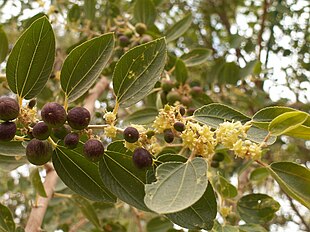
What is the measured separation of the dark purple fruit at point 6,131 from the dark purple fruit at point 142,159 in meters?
0.23

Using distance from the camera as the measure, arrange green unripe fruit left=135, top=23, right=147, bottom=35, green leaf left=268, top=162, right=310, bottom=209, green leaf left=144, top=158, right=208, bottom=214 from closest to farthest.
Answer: green leaf left=144, top=158, right=208, bottom=214 → green leaf left=268, top=162, right=310, bottom=209 → green unripe fruit left=135, top=23, right=147, bottom=35

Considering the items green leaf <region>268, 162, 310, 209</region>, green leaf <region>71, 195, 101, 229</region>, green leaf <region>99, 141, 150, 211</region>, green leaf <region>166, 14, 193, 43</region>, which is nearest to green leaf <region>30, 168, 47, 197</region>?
green leaf <region>71, 195, 101, 229</region>

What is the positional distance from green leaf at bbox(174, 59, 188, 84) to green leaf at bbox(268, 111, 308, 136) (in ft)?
2.49

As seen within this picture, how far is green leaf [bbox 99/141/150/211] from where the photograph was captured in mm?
979

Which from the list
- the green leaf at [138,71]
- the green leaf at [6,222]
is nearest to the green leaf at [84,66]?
the green leaf at [138,71]

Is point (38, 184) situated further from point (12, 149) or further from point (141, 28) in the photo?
point (141, 28)

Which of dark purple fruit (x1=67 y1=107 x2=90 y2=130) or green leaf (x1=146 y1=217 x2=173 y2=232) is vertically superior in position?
dark purple fruit (x1=67 y1=107 x2=90 y2=130)

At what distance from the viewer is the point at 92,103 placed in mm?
1883

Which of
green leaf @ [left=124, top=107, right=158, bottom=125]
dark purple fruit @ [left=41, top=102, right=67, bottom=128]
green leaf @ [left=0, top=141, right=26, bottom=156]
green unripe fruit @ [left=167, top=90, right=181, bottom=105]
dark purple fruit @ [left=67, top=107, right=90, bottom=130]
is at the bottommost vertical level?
green leaf @ [left=124, top=107, right=158, bottom=125]

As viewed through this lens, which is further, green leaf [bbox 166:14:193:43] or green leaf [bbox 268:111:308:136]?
green leaf [bbox 166:14:193:43]

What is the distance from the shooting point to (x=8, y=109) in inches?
34.0

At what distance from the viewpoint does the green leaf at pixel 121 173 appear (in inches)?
38.6

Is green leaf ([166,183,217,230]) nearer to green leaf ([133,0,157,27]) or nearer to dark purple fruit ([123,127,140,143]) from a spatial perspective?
dark purple fruit ([123,127,140,143])

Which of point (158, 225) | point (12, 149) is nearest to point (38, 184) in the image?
point (12, 149)
